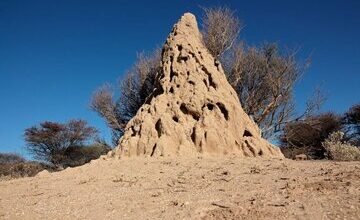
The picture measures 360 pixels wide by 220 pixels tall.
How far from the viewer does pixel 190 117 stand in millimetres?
11930

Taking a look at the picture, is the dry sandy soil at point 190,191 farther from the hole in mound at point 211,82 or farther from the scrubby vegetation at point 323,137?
the scrubby vegetation at point 323,137

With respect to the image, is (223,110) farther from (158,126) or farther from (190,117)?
(158,126)

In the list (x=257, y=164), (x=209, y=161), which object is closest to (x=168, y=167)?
(x=209, y=161)

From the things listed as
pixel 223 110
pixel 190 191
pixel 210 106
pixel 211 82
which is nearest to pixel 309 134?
pixel 211 82

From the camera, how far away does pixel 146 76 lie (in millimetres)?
19125

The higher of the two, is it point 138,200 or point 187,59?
point 187,59

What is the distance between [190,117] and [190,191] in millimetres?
4965

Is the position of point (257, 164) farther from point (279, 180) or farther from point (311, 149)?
point (311, 149)

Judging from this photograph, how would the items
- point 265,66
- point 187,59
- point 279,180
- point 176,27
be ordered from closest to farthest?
point 279,180, point 187,59, point 176,27, point 265,66

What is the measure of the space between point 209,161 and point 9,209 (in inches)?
167

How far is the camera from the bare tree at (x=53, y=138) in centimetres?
2783

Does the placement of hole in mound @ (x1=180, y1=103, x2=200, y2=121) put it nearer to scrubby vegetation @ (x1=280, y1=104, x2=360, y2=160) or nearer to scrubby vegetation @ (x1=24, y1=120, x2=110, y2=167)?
scrubby vegetation @ (x1=280, y1=104, x2=360, y2=160)

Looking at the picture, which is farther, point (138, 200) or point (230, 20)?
point (230, 20)

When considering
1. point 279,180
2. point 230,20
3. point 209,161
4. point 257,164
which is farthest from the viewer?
point 230,20
